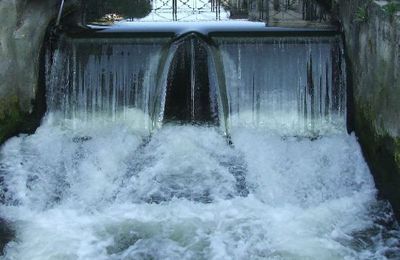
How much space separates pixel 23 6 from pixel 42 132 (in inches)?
74.7

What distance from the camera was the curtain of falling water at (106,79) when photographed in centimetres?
872

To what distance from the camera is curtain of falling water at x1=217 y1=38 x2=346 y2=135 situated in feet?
28.0

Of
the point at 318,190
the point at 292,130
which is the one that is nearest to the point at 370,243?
the point at 318,190

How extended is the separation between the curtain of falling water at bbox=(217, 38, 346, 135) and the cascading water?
16 millimetres

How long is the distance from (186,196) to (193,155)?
2.67ft

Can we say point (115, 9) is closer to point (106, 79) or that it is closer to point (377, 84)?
point (106, 79)

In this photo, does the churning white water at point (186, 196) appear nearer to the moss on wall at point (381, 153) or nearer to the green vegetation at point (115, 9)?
the moss on wall at point (381, 153)

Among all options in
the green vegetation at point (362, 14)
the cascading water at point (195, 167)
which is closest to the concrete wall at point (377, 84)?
the green vegetation at point (362, 14)

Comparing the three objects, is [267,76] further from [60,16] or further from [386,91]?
[60,16]

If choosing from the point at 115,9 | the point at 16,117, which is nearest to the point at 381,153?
the point at 16,117

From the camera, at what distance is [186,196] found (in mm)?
7215

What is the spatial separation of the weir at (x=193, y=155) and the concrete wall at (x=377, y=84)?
28 centimetres

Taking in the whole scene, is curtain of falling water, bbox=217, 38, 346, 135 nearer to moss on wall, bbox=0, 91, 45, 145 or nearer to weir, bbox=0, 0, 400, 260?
weir, bbox=0, 0, 400, 260

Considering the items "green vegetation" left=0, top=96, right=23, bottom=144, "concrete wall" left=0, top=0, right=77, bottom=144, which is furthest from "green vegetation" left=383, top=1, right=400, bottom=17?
"green vegetation" left=0, top=96, right=23, bottom=144
